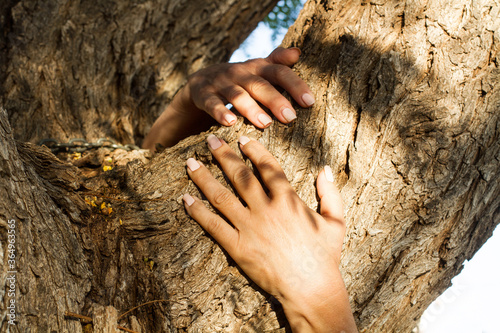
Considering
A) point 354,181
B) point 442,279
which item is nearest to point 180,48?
point 354,181

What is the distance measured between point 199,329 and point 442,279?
115 centimetres

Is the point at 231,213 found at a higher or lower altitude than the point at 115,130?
lower

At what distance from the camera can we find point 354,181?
5.65ft

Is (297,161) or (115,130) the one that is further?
(115,130)

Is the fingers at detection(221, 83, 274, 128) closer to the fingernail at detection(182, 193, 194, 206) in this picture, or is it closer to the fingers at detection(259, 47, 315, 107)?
the fingers at detection(259, 47, 315, 107)

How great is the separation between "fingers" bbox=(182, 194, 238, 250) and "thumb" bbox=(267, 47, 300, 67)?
32.9 inches

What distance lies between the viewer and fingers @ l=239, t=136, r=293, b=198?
5.54ft

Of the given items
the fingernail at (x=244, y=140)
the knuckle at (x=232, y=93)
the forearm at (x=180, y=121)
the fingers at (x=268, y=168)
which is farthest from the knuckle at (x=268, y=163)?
the forearm at (x=180, y=121)

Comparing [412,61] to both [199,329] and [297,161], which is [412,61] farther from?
[199,329]

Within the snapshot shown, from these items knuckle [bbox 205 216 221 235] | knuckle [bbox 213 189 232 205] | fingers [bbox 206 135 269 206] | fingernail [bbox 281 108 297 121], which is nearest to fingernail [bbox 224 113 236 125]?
fingers [bbox 206 135 269 206]

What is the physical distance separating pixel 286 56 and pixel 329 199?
2.55 feet

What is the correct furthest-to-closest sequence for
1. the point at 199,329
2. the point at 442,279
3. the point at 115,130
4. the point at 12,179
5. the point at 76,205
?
the point at 115,130, the point at 442,279, the point at 76,205, the point at 199,329, the point at 12,179

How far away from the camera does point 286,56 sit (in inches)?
78.0

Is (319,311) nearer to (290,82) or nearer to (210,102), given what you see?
(290,82)
